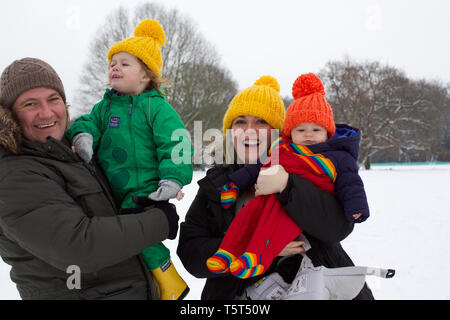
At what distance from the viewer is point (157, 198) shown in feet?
5.75

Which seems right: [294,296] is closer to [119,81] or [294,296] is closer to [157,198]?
[157,198]

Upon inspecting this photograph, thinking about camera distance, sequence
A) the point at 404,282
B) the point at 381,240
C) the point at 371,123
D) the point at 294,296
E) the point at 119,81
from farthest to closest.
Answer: the point at 371,123 < the point at 381,240 < the point at 404,282 < the point at 119,81 < the point at 294,296

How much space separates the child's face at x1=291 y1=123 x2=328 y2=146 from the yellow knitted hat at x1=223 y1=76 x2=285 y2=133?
0.16 metres

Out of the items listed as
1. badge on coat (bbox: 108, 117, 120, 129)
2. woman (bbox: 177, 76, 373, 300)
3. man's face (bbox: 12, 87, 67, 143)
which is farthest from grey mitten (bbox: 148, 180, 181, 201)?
man's face (bbox: 12, 87, 67, 143)

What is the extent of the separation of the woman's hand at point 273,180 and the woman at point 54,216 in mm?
548

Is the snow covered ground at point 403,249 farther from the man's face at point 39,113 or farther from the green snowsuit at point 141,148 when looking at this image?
the man's face at point 39,113

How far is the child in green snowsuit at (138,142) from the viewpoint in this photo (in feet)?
6.07

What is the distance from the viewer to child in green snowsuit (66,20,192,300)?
1.85 m

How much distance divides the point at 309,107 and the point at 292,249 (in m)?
0.95

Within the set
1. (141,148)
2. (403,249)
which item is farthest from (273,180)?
(403,249)

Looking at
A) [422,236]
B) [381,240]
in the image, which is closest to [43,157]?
[381,240]

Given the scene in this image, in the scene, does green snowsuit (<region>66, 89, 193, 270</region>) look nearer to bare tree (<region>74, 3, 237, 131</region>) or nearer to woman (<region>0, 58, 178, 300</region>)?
woman (<region>0, 58, 178, 300</region>)

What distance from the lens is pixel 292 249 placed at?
1.70 meters
